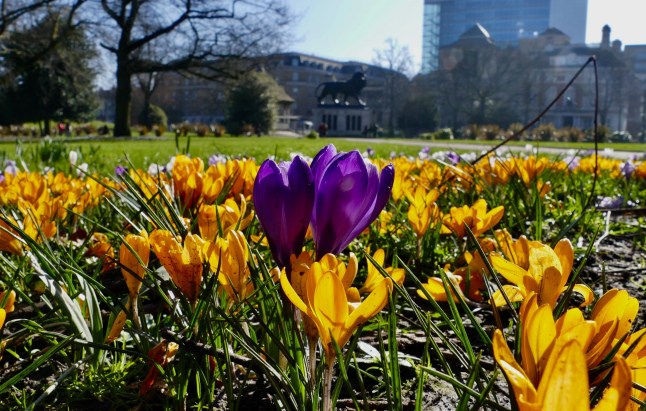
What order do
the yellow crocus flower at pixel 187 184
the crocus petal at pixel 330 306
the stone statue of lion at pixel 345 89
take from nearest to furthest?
the crocus petal at pixel 330 306 < the yellow crocus flower at pixel 187 184 < the stone statue of lion at pixel 345 89

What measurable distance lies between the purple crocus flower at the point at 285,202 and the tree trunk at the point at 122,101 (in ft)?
75.1

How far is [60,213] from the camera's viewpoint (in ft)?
4.31

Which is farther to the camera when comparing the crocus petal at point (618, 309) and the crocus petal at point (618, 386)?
the crocus petal at point (618, 309)

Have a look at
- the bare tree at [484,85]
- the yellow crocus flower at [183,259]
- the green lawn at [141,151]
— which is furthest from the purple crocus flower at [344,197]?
the bare tree at [484,85]

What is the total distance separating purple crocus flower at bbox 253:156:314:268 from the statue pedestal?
3850cm

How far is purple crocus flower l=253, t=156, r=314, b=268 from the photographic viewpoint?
0.52m

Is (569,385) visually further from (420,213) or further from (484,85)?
(484,85)

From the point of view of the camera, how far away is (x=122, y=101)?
2294cm

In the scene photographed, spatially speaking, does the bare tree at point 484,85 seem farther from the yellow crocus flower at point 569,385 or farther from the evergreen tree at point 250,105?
the yellow crocus flower at point 569,385

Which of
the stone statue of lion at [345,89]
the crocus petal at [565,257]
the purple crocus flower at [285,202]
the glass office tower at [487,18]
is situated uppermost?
the glass office tower at [487,18]

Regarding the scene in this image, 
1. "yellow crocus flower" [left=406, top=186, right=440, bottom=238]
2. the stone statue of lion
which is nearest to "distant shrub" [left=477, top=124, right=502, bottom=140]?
the stone statue of lion

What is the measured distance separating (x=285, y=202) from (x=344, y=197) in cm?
5

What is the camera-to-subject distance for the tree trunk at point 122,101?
72.7ft

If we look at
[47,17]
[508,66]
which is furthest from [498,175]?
[508,66]
